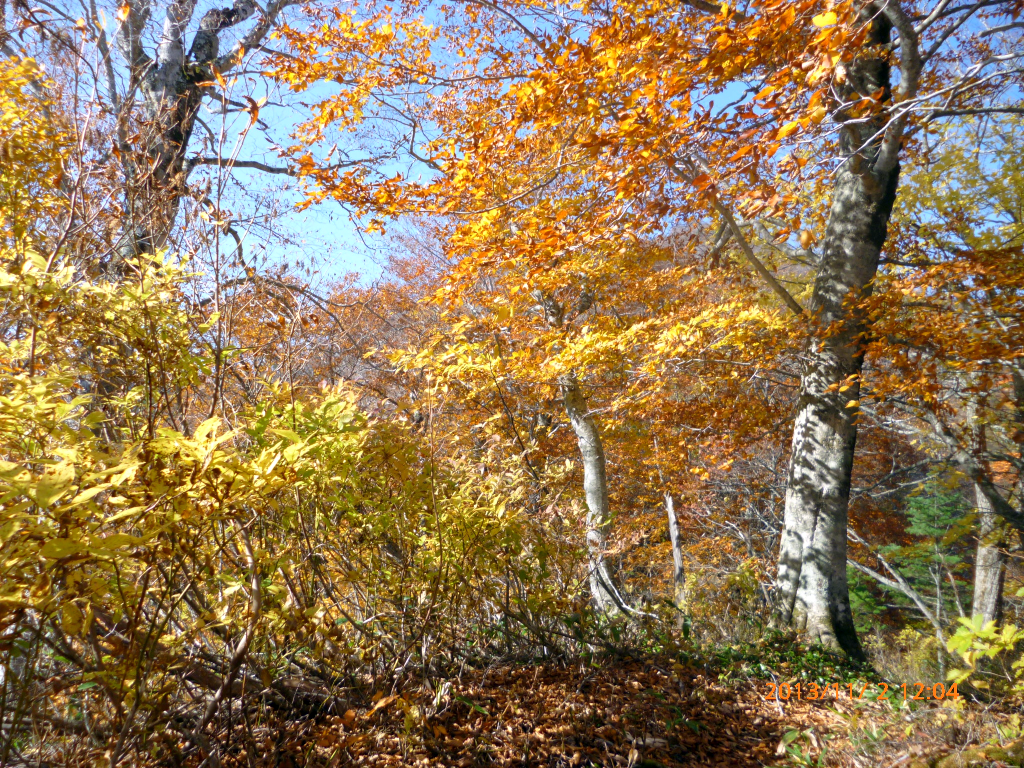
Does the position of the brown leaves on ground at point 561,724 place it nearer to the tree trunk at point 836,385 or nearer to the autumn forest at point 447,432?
the autumn forest at point 447,432

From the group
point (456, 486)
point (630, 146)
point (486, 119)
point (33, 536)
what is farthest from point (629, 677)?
point (486, 119)

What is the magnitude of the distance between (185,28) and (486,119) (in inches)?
139

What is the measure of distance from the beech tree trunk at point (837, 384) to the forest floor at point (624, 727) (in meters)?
1.39

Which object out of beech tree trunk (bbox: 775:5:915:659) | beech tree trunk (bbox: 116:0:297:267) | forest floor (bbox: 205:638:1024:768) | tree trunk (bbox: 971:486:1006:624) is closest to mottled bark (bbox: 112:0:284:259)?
beech tree trunk (bbox: 116:0:297:267)

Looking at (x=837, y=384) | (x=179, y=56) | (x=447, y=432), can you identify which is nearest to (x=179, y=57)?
(x=179, y=56)

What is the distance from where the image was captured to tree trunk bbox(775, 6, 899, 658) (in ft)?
15.5

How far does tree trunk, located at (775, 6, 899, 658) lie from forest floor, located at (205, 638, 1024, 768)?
1.38 m

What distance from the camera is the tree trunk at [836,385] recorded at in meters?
4.71

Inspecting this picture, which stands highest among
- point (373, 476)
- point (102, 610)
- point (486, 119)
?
point (486, 119)

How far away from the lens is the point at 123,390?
2082 millimetres

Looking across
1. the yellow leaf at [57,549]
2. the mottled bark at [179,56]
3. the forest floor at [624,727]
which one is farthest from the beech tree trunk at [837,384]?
the mottled bark at [179,56]

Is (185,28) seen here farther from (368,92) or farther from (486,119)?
(486,119)
